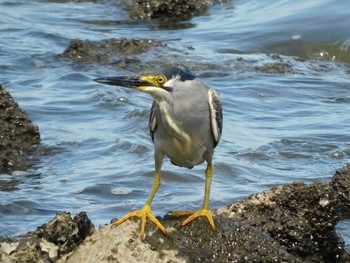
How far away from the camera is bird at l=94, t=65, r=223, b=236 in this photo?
5.78 metres

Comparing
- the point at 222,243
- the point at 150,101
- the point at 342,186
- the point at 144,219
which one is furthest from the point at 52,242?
the point at 150,101

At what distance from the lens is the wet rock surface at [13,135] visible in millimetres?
9461

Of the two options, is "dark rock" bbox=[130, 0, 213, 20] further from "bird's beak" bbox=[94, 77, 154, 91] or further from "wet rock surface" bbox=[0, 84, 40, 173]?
"bird's beak" bbox=[94, 77, 154, 91]

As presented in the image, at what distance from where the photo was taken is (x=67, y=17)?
53.3 ft

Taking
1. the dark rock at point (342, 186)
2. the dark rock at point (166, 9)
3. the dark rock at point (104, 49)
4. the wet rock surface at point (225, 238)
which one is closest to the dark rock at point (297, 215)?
the wet rock surface at point (225, 238)

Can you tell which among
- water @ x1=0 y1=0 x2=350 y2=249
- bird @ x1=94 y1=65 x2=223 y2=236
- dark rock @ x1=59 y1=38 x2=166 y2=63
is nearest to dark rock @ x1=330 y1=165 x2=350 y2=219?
water @ x1=0 y1=0 x2=350 y2=249

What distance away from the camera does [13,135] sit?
9.70 m

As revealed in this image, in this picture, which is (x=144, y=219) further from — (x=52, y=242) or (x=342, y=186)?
(x=342, y=186)

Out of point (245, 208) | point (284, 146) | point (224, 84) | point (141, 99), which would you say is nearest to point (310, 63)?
point (224, 84)

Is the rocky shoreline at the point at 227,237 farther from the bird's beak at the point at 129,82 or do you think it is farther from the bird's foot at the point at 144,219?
the bird's beak at the point at 129,82

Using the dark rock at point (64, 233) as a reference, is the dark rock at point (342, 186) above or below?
below

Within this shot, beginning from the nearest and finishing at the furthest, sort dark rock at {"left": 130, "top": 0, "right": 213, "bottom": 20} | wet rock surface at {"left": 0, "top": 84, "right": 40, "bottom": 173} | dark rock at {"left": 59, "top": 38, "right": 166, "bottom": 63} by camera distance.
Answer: wet rock surface at {"left": 0, "top": 84, "right": 40, "bottom": 173}
dark rock at {"left": 59, "top": 38, "right": 166, "bottom": 63}
dark rock at {"left": 130, "top": 0, "right": 213, "bottom": 20}

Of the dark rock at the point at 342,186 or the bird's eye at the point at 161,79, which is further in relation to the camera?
the dark rock at the point at 342,186

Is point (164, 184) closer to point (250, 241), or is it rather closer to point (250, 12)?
point (250, 241)
